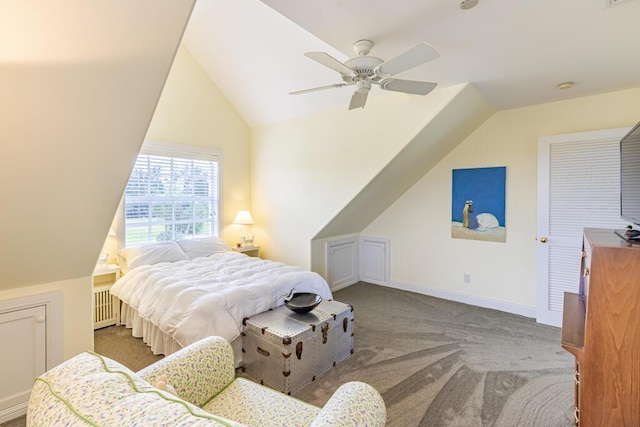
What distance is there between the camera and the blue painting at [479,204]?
3.81 m

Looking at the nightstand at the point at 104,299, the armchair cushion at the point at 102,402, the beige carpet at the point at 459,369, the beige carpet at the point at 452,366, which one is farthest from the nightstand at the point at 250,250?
the armchair cushion at the point at 102,402

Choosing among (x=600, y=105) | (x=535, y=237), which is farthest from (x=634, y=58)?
(x=535, y=237)

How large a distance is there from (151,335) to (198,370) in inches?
70.7

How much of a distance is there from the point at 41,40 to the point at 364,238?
4571 mm

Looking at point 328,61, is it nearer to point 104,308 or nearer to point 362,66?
point 362,66

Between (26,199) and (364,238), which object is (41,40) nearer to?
(26,199)

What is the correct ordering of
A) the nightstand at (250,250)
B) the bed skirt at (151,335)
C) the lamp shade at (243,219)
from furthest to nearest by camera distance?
1. the lamp shade at (243,219)
2. the nightstand at (250,250)
3. the bed skirt at (151,335)

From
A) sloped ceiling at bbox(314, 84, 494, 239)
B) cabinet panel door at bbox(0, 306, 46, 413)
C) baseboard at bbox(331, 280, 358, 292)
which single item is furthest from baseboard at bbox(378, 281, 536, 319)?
cabinet panel door at bbox(0, 306, 46, 413)

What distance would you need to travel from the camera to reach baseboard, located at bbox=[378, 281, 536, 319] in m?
3.66

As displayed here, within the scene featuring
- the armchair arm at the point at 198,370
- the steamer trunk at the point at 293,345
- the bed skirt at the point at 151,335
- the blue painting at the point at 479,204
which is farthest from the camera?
the blue painting at the point at 479,204

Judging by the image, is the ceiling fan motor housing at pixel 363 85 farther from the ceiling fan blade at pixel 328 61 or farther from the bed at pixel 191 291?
the bed at pixel 191 291

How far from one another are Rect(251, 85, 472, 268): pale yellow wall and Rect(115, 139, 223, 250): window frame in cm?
58

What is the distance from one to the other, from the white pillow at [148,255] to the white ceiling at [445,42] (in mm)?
2408

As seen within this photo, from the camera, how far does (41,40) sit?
1.04 metres
